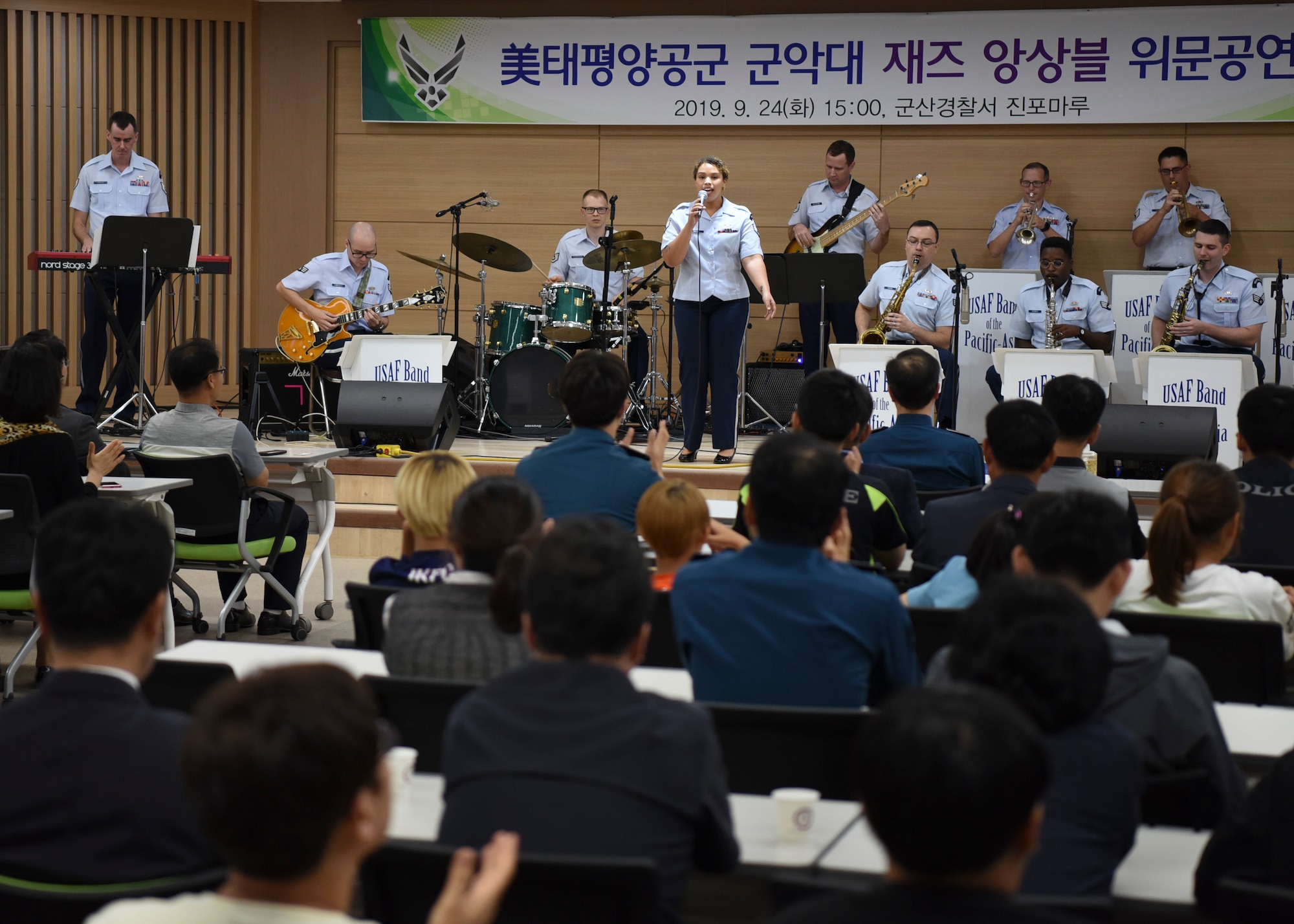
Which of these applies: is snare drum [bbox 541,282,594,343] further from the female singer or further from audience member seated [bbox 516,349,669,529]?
audience member seated [bbox 516,349,669,529]

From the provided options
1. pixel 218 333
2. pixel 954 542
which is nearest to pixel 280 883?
pixel 954 542

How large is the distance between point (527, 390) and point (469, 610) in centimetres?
564

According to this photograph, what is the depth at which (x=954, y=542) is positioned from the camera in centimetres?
334

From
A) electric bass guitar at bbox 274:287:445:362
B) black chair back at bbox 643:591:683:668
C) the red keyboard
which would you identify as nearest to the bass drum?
electric bass guitar at bbox 274:287:445:362

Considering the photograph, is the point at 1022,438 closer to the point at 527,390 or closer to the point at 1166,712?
the point at 1166,712

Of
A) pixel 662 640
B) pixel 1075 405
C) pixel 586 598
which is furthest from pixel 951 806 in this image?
pixel 1075 405

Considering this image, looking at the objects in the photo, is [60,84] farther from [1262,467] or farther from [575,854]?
[575,854]

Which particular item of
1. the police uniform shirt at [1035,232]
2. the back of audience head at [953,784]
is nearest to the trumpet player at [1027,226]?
the police uniform shirt at [1035,232]

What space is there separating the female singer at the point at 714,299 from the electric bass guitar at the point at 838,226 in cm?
184

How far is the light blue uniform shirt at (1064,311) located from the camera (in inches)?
314

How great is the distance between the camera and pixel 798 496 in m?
2.31

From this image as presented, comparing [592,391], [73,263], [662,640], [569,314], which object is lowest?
[662,640]

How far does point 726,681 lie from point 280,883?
121 cm

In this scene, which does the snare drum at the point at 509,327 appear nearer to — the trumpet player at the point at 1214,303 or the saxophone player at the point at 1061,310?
the saxophone player at the point at 1061,310
